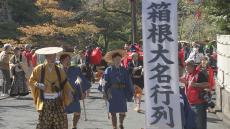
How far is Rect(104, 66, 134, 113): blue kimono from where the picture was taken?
10.0 meters

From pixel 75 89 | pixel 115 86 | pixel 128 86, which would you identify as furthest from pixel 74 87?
pixel 128 86

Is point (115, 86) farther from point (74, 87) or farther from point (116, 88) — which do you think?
point (74, 87)

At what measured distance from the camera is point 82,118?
1254cm

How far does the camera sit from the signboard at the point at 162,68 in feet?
21.0

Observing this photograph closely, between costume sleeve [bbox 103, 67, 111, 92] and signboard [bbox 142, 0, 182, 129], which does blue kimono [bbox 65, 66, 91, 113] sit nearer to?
costume sleeve [bbox 103, 67, 111, 92]

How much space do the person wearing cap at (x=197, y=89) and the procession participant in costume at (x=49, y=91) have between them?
2.04 m

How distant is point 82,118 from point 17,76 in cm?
404

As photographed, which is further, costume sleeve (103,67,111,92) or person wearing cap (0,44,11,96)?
person wearing cap (0,44,11,96)

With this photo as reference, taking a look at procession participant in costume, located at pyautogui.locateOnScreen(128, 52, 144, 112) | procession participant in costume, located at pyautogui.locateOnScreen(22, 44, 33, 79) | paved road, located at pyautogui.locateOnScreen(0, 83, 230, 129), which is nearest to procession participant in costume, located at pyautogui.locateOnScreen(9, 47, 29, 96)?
paved road, located at pyautogui.locateOnScreen(0, 83, 230, 129)

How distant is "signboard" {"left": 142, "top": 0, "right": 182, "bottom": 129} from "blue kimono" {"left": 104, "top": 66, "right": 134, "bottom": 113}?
3.56 m

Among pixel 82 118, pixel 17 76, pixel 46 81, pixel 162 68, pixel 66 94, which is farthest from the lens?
pixel 17 76

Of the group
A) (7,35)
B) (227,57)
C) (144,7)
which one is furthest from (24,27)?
(144,7)

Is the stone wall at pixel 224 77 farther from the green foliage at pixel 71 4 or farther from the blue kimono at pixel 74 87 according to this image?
the green foliage at pixel 71 4

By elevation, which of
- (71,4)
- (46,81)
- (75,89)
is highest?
(71,4)
